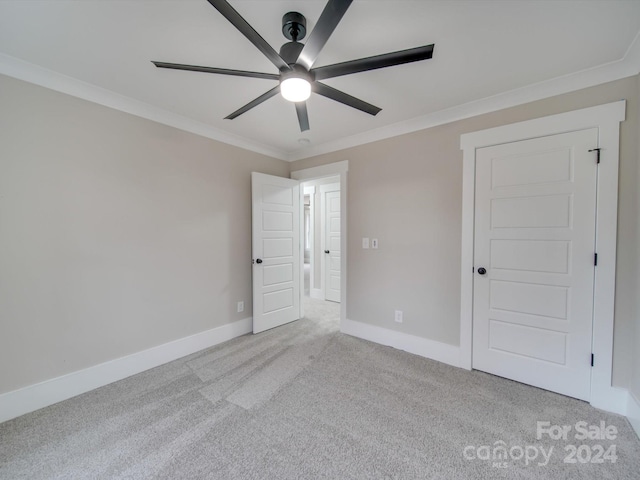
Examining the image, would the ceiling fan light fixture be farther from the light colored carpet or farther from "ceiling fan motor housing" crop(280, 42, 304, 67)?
the light colored carpet

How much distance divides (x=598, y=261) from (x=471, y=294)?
86 centimetres

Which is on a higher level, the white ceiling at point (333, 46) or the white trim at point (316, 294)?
the white ceiling at point (333, 46)

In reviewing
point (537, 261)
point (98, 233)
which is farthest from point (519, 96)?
point (98, 233)

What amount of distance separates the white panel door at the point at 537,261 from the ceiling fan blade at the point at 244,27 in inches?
75.8

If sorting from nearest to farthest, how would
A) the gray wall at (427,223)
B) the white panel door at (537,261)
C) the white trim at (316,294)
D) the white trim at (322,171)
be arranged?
the gray wall at (427,223) < the white panel door at (537,261) < the white trim at (322,171) < the white trim at (316,294)

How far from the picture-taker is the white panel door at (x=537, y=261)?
189cm

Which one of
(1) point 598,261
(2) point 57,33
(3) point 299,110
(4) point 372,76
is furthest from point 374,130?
(2) point 57,33

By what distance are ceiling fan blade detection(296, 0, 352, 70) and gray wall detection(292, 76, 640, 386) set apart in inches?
65.6

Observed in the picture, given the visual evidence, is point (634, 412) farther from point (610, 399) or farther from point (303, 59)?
point (303, 59)

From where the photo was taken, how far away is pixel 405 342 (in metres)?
2.72

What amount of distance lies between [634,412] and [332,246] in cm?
376

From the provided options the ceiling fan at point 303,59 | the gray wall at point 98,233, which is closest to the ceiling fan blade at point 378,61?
the ceiling fan at point 303,59

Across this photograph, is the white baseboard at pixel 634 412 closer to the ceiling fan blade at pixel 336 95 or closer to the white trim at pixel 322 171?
the ceiling fan blade at pixel 336 95

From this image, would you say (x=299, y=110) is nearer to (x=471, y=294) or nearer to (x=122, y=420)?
(x=471, y=294)
